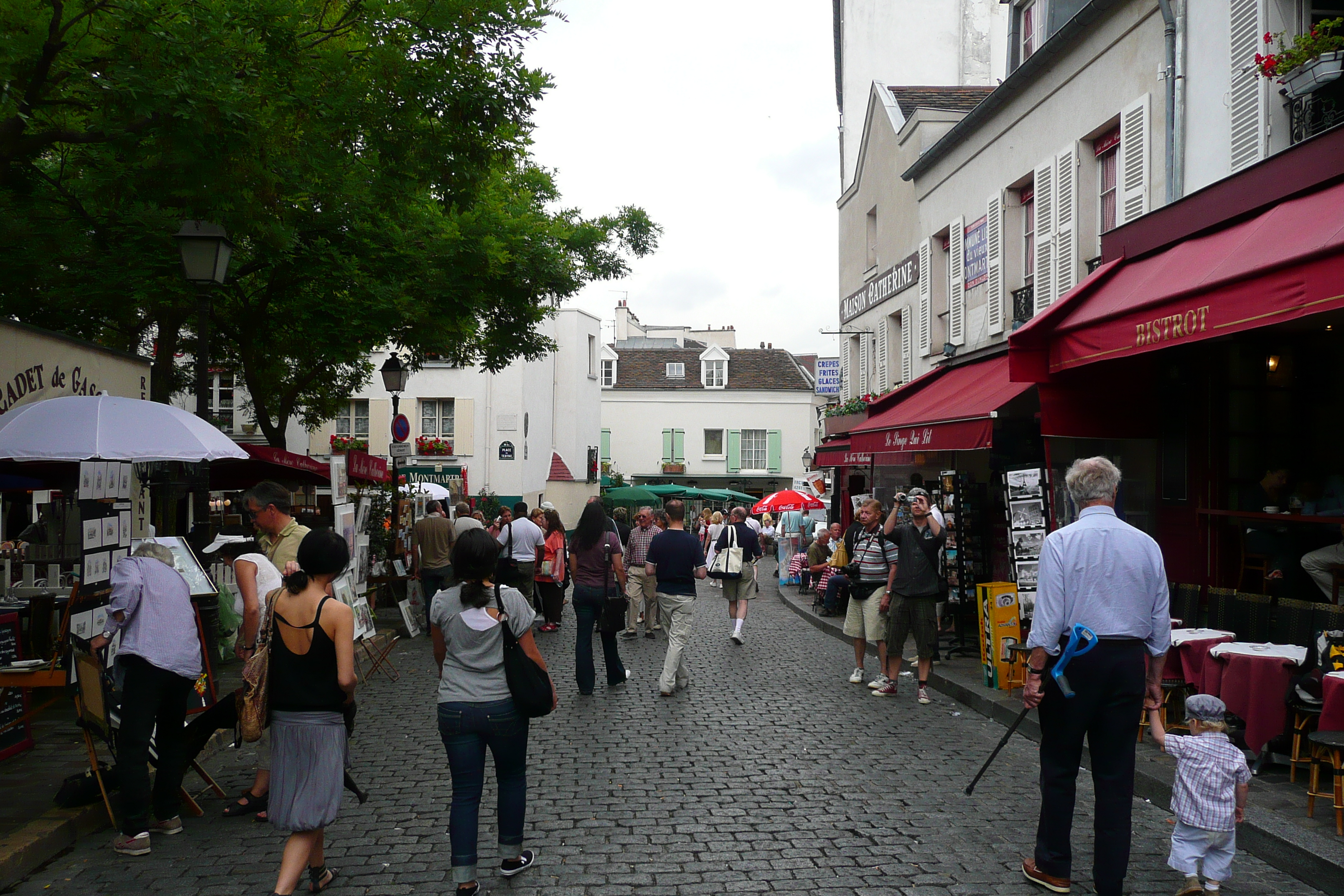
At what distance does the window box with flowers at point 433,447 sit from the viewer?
35.3m

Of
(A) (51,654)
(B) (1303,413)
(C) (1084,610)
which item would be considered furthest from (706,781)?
(B) (1303,413)

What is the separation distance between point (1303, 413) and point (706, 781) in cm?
593

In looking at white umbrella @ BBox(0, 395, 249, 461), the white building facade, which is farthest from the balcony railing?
white umbrella @ BBox(0, 395, 249, 461)

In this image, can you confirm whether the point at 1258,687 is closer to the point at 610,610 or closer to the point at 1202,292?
the point at 1202,292

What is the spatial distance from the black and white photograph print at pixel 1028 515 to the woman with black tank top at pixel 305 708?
647 cm

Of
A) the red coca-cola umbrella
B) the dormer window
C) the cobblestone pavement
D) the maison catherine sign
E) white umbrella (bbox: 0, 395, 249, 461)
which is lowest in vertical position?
the cobblestone pavement

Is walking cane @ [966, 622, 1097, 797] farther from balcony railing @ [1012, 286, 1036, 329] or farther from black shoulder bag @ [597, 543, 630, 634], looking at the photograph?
balcony railing @ [1012, 286, 1036, 329]

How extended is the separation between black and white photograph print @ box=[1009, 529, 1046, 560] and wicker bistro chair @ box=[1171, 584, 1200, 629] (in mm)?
1149

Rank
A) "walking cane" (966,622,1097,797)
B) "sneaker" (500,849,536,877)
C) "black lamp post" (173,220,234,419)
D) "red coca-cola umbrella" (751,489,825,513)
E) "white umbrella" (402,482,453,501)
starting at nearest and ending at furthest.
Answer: "walking cane" (966,622,1097,797) → "sneaker" (500,849,536,877) → "black lamp post" (173,220,234,419) → "white umbrella" (402,482,453,501) → "red coca-cola umbrella" (751,489,825,513)

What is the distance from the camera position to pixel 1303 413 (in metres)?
8.70

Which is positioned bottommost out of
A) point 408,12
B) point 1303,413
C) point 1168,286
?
point 1303,413

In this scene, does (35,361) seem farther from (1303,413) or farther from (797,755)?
(1303,413)

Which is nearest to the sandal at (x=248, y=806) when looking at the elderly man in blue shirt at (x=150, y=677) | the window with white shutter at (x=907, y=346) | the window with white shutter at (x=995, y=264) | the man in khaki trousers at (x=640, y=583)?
the elderly man in blue shirt at (x=150, y=677)

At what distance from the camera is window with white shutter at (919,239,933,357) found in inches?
685
